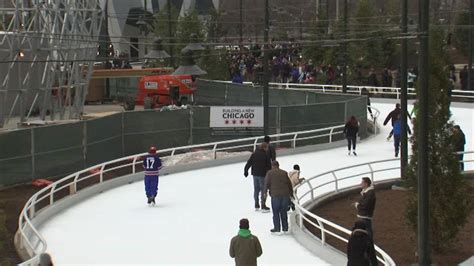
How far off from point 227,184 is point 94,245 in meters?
7.14

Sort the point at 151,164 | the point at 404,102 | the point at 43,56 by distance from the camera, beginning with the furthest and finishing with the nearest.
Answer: the point at 43,56, the point at 404,102, the point at 151,164

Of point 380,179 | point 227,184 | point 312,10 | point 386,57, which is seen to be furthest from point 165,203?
point 312,10

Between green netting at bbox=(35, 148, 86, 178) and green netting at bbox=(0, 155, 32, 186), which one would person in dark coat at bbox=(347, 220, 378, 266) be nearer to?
green netting at bbox=(0, 155, 32, 186)

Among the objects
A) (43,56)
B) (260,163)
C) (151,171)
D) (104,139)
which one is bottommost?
(151,171)

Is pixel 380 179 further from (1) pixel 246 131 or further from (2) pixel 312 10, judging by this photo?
(2) pixel 312 10

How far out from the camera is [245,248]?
462 inches

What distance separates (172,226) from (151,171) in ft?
6.66

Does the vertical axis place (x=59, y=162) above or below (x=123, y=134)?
below

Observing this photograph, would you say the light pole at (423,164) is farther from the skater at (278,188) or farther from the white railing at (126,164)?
the white railing at (126,164)

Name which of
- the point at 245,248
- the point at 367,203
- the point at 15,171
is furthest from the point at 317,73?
the point at 245,248

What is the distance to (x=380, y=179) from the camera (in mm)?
23984

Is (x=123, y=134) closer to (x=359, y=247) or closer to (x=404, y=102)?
(x=404, y=102)

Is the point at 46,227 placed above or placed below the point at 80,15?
below

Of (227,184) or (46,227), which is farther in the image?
(227,184)
